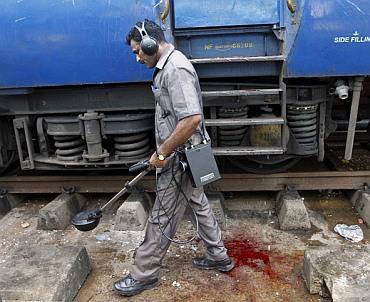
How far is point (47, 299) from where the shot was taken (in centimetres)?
253

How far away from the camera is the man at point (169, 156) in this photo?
2.38 metres

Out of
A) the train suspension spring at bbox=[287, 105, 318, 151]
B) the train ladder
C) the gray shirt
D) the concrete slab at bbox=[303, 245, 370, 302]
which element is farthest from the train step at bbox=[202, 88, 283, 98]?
the concrete slab at bbox=[303, 245, 370, 302]

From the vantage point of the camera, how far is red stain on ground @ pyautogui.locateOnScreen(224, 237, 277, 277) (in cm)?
308

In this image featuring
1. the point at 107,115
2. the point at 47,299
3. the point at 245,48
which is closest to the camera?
the point at 47,299

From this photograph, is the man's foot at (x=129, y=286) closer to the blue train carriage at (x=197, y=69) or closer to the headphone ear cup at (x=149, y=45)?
the blue train carriage at (x=197, y=69)

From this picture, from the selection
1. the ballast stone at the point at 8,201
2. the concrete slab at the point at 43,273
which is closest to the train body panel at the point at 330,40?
the concrete slab at the point at 43,273

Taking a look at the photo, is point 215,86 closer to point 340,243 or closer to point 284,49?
point 284,49

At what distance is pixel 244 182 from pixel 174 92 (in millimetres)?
1778

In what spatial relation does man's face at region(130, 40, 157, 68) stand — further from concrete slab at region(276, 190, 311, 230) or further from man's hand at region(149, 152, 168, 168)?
concrete slab at region(276, 190, 311, 230)

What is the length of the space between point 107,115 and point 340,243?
7.30 feet

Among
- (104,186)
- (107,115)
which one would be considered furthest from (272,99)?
(104,186)

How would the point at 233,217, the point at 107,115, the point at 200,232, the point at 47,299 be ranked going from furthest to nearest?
the point at 233,217 → the point at 107,115 → the point at 200,232 → the point at 47,299

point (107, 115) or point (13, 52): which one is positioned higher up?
point (13, 52)

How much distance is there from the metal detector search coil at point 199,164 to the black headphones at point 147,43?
0.63 meters
